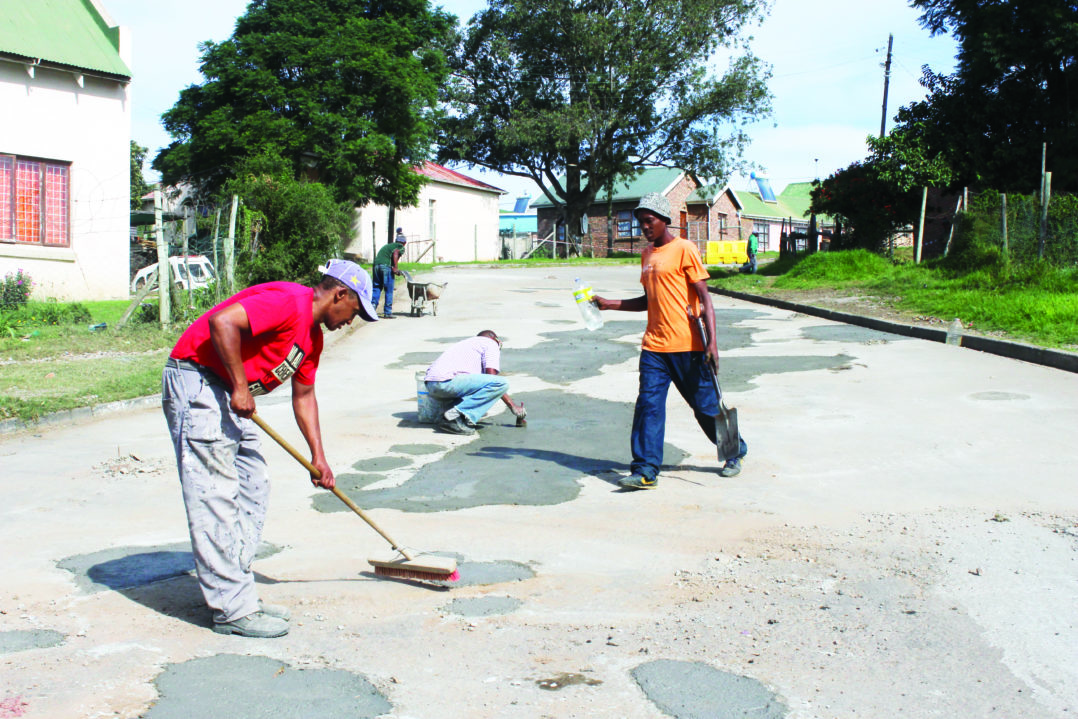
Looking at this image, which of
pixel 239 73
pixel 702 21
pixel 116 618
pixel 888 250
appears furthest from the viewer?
pixel 702 21

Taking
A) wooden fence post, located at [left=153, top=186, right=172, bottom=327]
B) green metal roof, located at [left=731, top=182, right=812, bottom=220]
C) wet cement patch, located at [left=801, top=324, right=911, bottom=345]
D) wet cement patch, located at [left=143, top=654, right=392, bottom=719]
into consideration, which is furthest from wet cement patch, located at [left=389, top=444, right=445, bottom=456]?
green metal roof, located at [left=731, top=182, right=812, bottom=220]

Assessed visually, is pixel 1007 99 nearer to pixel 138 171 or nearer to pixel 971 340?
pixel 971 340

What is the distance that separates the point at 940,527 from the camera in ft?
17.5

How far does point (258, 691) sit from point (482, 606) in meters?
1.16

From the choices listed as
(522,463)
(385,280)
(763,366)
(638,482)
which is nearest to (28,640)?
(638,482)

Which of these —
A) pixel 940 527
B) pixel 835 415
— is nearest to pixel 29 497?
pixel 940 527

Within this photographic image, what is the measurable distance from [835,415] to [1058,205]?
971 cm

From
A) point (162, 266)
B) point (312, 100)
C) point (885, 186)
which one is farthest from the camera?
point (312, 100)

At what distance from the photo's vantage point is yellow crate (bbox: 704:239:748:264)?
46.4 meters

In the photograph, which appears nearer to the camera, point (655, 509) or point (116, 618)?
point (116, 618)

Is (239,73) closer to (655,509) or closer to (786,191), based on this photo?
(655,509)

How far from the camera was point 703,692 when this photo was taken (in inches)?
133

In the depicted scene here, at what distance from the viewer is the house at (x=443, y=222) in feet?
142

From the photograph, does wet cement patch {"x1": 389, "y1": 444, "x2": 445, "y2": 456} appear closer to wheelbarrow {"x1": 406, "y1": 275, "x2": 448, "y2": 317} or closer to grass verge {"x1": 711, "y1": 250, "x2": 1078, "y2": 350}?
grass verge {"x1": 711, "y1": 250, "x2": 1078, "y2": 350}
